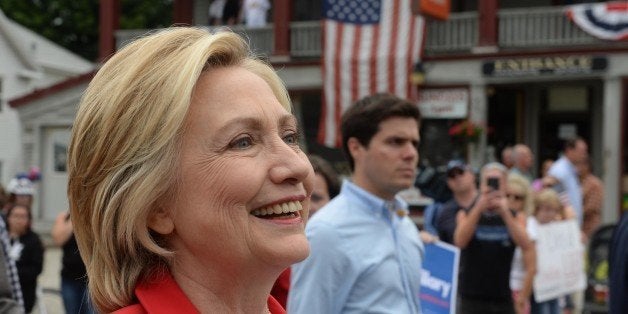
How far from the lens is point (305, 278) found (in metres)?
3.62

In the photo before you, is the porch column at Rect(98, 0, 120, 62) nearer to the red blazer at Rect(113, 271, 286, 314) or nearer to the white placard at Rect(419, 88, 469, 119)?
the white placard at Rect(419, 88, 469, 119)

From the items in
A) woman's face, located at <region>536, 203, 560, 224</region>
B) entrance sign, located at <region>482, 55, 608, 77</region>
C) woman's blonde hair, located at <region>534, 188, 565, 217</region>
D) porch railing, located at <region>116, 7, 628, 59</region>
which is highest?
porch railing, located at <region>116, 7, 628, 59</region>

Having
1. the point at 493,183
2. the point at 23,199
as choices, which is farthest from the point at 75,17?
the point at 493,183

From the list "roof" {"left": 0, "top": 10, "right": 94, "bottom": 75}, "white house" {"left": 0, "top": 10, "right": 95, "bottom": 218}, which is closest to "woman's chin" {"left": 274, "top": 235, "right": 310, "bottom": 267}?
"white house" {"left": 0, "top": 10, "right": 95, "bottom": 218}

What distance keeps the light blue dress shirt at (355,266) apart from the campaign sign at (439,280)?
81 centimetres

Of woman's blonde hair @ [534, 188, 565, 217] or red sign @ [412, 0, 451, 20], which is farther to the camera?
red sign @ [412, 0, 451, 20]

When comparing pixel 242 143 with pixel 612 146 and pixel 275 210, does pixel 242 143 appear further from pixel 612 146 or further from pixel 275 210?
pixel 612 146

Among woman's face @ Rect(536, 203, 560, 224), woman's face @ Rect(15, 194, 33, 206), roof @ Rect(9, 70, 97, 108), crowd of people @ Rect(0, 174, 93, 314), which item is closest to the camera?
crowd of people @ Rect(0, 174, 93, 314)

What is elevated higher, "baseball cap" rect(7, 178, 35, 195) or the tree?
the tree

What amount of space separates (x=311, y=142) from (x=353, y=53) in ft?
10.2

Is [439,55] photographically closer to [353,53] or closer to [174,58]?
[353,53]

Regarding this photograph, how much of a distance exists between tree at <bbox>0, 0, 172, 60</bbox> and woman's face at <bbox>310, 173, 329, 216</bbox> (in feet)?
128

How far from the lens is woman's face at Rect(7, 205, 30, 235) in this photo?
7.68 m

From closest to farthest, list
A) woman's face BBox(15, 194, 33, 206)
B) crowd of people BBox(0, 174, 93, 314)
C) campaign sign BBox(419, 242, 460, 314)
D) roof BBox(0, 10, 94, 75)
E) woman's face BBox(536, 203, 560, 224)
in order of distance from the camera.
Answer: campaign sign BBox(419, 242, 460, 314), crowd of people BBox(0, 174, 93, 314), woman's face BBox(536, 203, 560, 224), woman's face BBox(15, 194, 33, 206), roof BBox(0, 10, 94, 75)
